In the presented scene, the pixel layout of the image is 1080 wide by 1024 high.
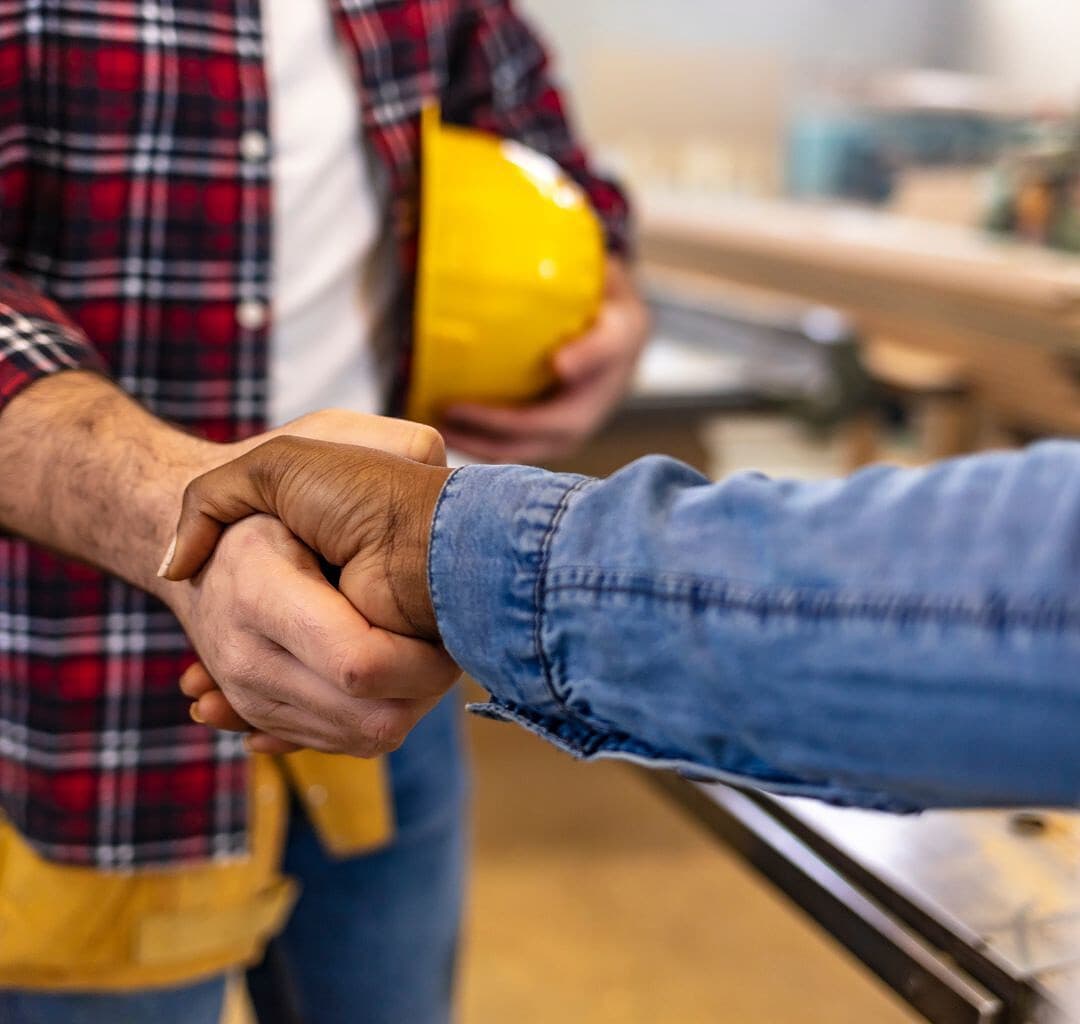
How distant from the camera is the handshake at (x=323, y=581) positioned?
24.4 inches

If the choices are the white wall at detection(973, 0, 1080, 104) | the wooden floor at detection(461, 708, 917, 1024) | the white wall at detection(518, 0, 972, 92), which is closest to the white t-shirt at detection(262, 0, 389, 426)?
→ the wooden floor at detection(461, 708, 917, 1024)

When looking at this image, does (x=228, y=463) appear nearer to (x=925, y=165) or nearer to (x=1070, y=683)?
(x=1070, y=683)

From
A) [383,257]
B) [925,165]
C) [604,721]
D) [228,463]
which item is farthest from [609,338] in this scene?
[925,165]

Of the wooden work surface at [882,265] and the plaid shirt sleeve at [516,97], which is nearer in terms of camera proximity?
the plaid shirt sleeve at [516,97]

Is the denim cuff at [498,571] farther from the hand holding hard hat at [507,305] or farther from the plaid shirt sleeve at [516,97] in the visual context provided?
the plaid shirt sleeve at [516,97]

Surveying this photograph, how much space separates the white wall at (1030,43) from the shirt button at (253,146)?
4.35 m

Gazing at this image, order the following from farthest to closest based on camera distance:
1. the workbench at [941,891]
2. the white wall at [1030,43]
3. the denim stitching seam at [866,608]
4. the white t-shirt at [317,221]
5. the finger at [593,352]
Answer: the white wall at [1030,43]
the finger at [593,352]
the white t-shirt at [317,221]
the workbench at [941,891]
the denim stitching seam at [866,608]

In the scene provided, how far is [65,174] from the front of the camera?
87 centimetres

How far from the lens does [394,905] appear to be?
116 cm

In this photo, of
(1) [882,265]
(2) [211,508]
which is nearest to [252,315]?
(2) [211,508]

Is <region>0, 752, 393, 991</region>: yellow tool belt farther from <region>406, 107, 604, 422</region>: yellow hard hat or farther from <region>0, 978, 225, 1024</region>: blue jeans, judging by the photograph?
<region>406, 107, 604, 422</region>: yellow hard hat

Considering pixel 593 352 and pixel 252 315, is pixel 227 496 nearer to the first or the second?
pixel 252 315

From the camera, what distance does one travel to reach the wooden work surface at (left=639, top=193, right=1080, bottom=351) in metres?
2.16

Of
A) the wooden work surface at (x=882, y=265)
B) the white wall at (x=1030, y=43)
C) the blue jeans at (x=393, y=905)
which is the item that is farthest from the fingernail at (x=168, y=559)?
the white wall at (x=1030, y=43)
